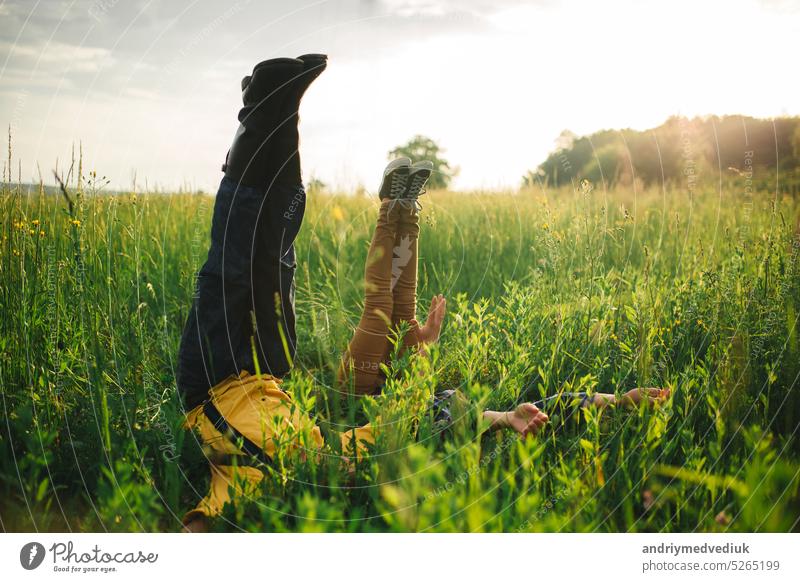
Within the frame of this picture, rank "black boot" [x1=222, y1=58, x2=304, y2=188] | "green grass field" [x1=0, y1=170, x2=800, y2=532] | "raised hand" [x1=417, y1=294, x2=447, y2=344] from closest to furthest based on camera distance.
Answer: "green grass field" [x1=0, y1=170, x2=800, y2=532]
"black boot" [x1=222, y1=58, x2=304, y2=188]
"raised hand" [x1=417, y1=294, x2=447, y2=344]

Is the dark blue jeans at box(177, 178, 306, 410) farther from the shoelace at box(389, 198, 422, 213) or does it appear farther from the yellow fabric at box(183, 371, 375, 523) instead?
the shoelace at box(389, 198, 422, 213)

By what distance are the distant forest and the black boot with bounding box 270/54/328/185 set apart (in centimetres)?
103

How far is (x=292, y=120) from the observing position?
6.20 ft

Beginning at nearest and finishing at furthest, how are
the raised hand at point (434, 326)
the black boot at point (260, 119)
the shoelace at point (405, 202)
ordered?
1. the black boot at point (260, 119)
2. the shoelace at point (405, 202)
3. the raised hand at point (434, 326)

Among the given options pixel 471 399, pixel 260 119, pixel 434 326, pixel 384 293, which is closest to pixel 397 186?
pixel 384 293

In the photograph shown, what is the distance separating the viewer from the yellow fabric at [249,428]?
1.64 meters

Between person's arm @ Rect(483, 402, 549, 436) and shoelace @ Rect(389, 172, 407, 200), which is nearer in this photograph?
person's arm @ Rect(483, 402, 549, 436)

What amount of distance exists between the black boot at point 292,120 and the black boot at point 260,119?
0.01m

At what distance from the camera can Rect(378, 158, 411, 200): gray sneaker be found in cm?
250
